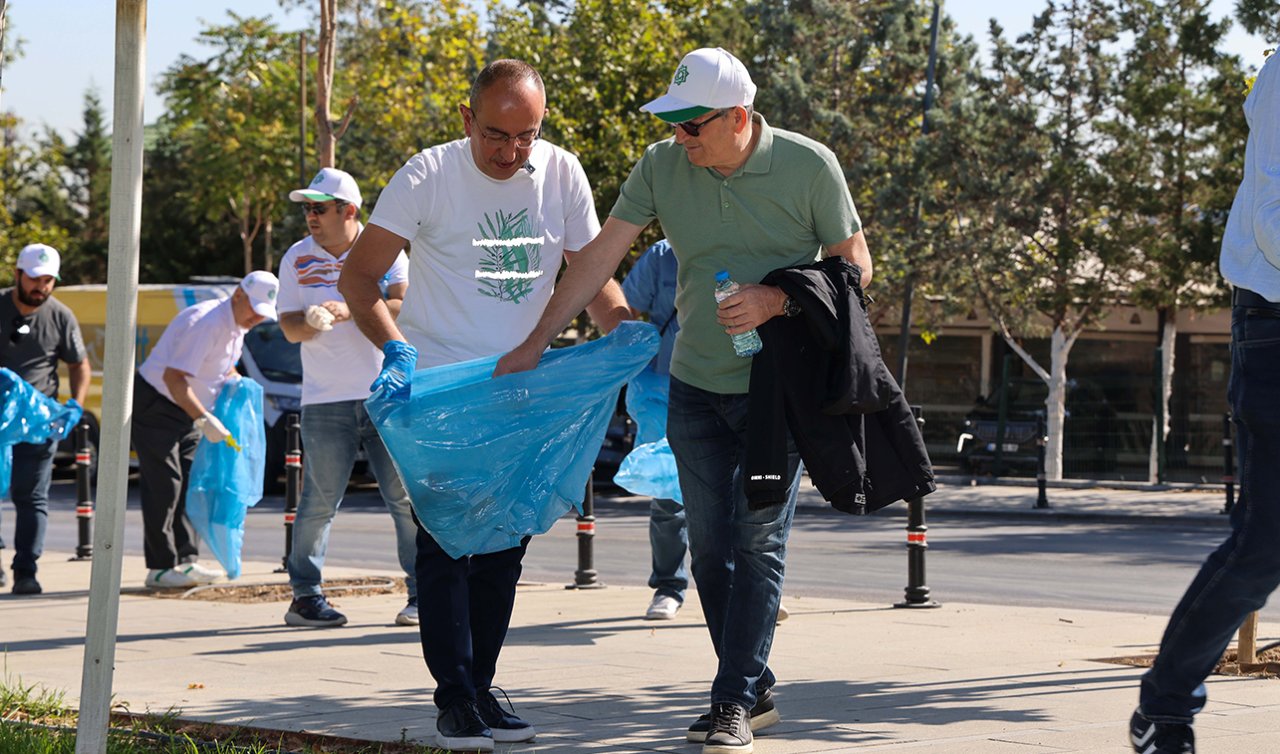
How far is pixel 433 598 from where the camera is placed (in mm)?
5184

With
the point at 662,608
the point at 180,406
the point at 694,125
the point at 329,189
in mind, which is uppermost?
the point at 329,189

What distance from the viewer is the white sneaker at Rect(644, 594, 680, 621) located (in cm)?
880

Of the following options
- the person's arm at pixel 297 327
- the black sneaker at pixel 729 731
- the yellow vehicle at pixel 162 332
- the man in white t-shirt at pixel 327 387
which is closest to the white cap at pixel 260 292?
the man in white t-shirt at pixel 327 387

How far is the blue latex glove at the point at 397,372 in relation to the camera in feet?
16.8

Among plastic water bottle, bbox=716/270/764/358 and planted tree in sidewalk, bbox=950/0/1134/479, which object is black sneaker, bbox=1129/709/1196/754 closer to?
plastic water bottle, bbox=716/270/764/358

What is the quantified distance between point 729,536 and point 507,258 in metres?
1.13

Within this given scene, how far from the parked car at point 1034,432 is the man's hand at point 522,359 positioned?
844 inches

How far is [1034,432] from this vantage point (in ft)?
84.6

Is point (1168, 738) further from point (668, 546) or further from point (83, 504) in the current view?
point (83, 504)

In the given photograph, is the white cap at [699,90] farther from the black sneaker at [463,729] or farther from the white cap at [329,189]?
the white cap at [329,189]

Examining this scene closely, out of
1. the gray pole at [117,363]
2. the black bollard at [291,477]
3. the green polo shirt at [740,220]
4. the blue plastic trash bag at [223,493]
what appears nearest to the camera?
the gray pole at [117,363]

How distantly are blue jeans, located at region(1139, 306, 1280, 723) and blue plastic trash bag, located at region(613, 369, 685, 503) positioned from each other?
3.58 meters

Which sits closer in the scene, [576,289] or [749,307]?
[749,307]

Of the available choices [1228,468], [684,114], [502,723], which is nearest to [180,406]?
[502,723]
